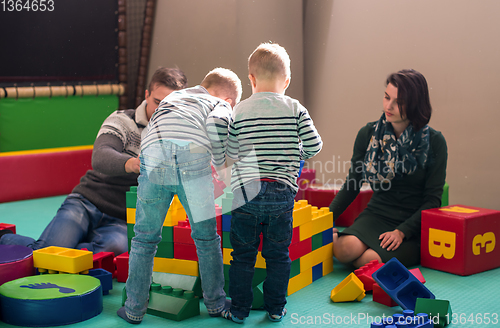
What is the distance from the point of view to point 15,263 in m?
1.63

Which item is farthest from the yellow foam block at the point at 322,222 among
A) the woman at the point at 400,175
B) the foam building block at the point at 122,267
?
the foam building block at the point at 122,267

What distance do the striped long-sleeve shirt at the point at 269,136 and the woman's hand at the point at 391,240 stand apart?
2.24 ft

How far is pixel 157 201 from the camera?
145 centimetres

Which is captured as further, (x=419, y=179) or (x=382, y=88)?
(x=382, y=88)

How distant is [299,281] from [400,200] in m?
0.63

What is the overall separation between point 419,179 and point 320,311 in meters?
0.80

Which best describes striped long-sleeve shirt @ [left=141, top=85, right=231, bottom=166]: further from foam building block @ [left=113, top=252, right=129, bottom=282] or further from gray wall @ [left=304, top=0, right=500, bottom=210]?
gray wall @ [left=304, top=0, right=500, bottom=210]

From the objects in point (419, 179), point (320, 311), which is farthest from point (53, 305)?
point (419, 179)

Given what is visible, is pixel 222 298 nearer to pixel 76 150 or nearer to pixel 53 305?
pixel 53 305

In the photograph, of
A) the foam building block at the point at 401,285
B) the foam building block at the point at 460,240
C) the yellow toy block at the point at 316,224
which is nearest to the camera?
the foam building block at the point at 401,285

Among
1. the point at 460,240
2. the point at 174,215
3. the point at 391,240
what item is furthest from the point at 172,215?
the point at 460,240

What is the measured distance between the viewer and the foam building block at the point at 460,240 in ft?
6.13

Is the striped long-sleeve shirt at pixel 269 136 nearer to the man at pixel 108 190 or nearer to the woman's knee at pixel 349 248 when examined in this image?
the man at pixel 108 190

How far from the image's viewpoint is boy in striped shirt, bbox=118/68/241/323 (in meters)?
1.45
